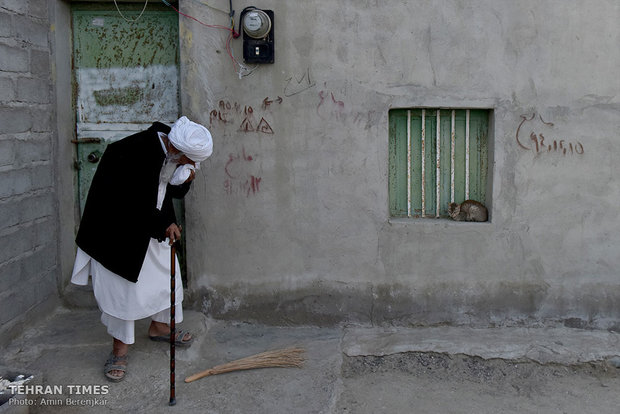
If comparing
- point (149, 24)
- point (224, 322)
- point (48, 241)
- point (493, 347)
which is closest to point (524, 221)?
point (493, 347)

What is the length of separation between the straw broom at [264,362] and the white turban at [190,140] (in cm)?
141

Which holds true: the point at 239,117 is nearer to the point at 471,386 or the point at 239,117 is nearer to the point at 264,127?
the point at 264,127

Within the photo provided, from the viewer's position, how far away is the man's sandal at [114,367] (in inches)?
154

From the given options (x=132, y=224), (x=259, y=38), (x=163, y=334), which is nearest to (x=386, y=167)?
(x=259, y=38)

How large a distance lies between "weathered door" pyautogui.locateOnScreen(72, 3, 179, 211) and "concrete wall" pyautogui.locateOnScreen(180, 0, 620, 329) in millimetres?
350

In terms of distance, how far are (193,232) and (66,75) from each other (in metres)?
1.67

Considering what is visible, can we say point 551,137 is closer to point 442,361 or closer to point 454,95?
point 454,95

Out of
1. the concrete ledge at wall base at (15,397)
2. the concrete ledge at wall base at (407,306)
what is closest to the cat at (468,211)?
the concrete ledge at wall base at (407,306)

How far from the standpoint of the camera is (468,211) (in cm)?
482

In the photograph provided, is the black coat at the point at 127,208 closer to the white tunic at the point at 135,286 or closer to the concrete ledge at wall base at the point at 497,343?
the white tunic at the point at 135,286

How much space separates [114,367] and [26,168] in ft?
5.43

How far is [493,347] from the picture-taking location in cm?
444

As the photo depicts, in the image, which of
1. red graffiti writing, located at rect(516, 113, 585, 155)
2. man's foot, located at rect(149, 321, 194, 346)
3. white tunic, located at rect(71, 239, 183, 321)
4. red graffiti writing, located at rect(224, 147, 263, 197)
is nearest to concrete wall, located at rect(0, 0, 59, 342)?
white tunic, located at rect(71, 239, 183, 321)

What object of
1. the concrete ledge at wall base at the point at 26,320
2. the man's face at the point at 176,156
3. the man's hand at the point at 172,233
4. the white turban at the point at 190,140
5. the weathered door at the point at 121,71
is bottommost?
the concrete ledge at wall base at the point at 26,320
